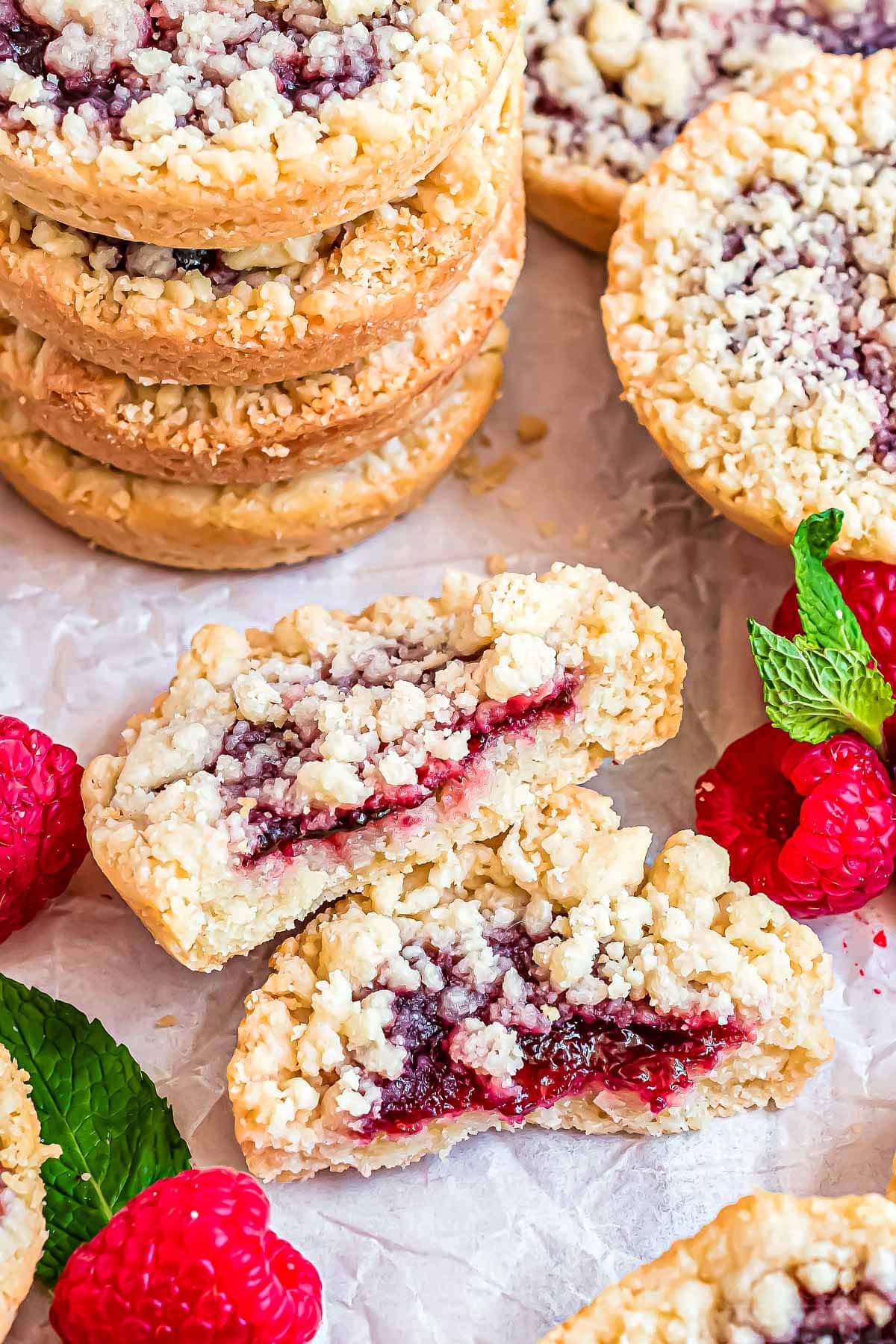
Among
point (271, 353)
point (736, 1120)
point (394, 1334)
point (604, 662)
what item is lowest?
point (394, 1334)

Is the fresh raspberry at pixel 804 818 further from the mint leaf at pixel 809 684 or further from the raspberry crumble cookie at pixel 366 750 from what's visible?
the raspberry crumble cookie at pixel 366 750

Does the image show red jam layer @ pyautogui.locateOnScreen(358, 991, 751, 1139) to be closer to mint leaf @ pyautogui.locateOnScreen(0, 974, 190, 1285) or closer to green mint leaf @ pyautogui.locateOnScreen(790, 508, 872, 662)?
mint leaf @ pyautogui.locateOnScreen(0, 974, 190, 1285)

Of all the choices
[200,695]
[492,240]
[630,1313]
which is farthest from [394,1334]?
[492,240]

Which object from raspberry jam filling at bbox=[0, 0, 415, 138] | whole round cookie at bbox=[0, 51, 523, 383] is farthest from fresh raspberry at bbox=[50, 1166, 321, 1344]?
raspberry jam filling at bbox=[0, 0, 415, 138]

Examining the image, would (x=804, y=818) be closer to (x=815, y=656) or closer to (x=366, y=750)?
(x=815, y=656)

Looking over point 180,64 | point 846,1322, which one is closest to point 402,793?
point 846,1322

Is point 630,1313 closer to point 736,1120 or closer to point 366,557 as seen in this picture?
point 736,1120

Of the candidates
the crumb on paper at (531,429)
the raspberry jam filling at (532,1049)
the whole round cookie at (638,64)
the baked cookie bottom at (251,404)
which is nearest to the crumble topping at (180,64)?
the baked cookie bottom at (251,404)
